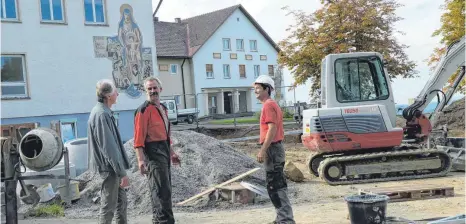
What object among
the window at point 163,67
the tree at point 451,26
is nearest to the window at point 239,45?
the window at point 163,67

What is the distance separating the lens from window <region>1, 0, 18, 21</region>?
19453 mm

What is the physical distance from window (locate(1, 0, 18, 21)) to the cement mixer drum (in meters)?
14.8

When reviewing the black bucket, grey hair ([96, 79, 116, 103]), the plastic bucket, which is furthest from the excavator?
grey hair ([96, 79, 116, 103])

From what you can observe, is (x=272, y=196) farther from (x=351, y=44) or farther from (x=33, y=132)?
(x=351, y=44)

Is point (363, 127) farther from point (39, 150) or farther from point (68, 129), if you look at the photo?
point (68, 129)

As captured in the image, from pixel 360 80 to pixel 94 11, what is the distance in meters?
14.6

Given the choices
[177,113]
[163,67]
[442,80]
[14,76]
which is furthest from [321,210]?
[163,67]

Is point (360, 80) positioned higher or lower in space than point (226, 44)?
lower

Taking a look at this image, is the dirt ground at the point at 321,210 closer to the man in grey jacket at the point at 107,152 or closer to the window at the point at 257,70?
the man in grey jacket at the point at 107,152

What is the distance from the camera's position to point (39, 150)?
21.2ft

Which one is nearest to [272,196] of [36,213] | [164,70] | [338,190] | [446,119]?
[338,190]

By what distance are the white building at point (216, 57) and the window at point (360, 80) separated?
2912cm

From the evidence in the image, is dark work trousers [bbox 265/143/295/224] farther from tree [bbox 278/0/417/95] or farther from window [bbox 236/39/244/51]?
window [bbox 236/39/244/51]

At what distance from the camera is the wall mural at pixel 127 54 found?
22281mm
